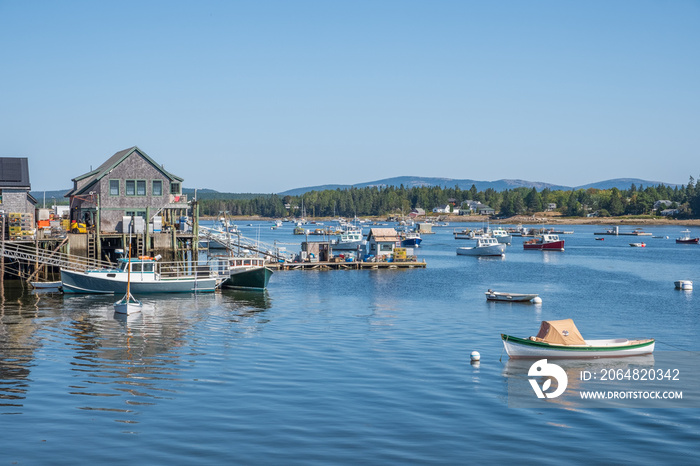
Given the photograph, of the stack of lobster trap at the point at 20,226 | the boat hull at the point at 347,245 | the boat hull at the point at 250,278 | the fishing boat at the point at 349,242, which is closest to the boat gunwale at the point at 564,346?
the boat hull at the point at 250,278

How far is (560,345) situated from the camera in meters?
35.9

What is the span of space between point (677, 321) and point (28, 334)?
4457cm

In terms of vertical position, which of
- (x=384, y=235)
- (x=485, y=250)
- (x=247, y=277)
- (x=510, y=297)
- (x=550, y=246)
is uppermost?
(x=384, y=235)

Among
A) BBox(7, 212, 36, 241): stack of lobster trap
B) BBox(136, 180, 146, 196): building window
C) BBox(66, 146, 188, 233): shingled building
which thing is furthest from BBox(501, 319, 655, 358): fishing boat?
BBox(7, 212, 36, 241): stack of lobster trap

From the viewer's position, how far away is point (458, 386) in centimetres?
3136

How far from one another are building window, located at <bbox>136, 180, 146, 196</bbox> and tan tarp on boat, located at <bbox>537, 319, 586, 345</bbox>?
152 feet

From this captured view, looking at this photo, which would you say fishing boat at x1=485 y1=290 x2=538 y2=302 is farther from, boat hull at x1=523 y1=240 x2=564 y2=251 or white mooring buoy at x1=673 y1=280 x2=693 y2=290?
boat hull at x1=523 y1=240 x2=564 y2=251

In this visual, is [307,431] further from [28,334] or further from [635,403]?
[28,334]

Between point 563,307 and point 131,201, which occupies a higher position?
point 131,201

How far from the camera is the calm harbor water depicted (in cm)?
2341

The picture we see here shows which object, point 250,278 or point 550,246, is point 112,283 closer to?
point 250,278

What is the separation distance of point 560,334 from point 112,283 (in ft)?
129

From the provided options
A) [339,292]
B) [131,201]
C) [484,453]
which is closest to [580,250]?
[339,292]

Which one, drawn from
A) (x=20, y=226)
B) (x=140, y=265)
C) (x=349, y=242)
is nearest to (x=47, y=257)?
(x=20, y=226)
